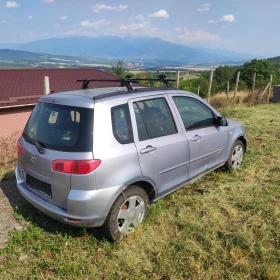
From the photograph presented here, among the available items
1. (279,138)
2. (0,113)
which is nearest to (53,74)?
(0,113)

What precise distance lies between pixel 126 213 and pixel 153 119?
1195 millimetres

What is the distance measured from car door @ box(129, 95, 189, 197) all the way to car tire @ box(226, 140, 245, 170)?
57.0 inches

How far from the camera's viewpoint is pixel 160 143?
10.9 ft

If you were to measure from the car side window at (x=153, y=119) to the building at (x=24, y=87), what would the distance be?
4.61 meters

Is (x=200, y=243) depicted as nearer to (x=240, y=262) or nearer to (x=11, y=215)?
(x=240, y=262)

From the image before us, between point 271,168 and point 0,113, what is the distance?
10349mm

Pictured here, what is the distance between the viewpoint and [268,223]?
11.3 ft

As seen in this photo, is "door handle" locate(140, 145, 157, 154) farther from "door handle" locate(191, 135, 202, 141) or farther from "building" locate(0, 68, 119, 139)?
"building" locate(0, 68, 119, 139)

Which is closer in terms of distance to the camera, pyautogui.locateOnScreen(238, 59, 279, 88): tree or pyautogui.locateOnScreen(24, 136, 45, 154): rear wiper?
pyautogui.locateOnScreen(24, 136, 45, 154): rear wiper

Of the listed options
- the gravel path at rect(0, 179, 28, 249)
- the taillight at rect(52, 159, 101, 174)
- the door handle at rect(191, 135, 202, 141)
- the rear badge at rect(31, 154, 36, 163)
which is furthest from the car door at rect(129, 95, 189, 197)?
the gravel path at rect(0, 179, 28, 249)

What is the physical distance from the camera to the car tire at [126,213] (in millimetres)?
2936

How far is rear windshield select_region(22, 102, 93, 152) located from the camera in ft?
8.85

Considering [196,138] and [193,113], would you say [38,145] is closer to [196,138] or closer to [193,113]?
[196,138]

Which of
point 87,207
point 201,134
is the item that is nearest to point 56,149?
point 87,207
